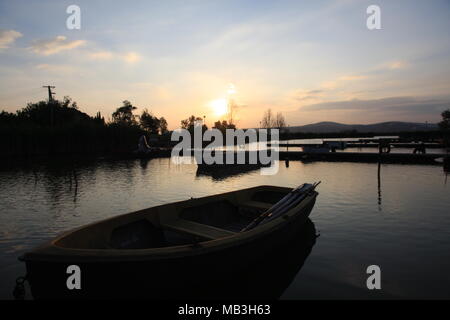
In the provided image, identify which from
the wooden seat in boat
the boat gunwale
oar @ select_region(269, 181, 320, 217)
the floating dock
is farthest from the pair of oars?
the floating dock

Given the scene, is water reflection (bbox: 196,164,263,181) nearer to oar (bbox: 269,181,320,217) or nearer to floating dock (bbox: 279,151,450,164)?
floating dock (bbox: 279,151,450,164)

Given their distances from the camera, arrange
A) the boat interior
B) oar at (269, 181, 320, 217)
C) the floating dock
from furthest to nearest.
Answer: the floating dock < oar at (269, 181, 320, 217) < the boat interior

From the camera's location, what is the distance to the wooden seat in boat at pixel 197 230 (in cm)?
794

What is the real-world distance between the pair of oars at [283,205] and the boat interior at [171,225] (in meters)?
0.89

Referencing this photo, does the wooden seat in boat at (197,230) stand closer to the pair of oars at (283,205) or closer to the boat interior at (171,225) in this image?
the boat interior at (171,225)

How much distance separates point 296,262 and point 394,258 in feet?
10.2

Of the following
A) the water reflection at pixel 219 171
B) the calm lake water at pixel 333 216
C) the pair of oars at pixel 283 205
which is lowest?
the calm lake water at pixel 333 216

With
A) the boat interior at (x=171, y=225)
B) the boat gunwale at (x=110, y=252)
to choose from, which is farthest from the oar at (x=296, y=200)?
the boat gunwale at (x=110, y=252)

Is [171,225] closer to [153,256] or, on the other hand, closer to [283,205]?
[153,256]

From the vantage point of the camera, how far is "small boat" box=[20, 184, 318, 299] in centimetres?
524
